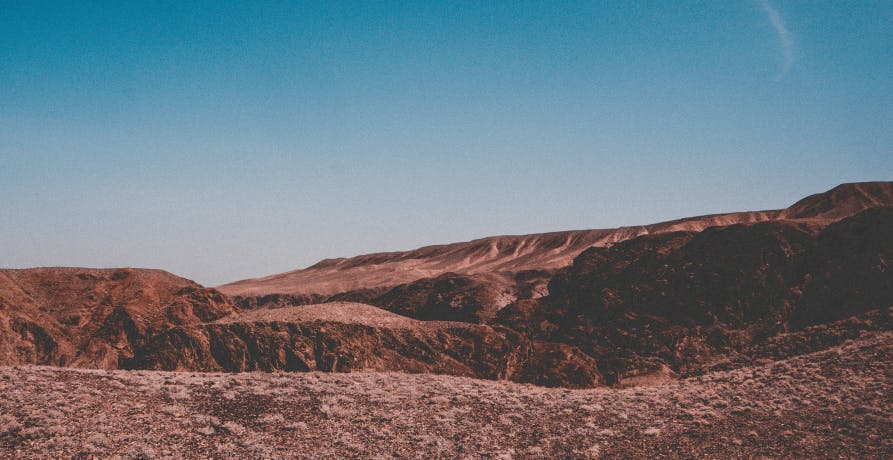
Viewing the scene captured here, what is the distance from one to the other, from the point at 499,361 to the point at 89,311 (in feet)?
63.0

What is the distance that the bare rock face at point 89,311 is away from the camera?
2212cm

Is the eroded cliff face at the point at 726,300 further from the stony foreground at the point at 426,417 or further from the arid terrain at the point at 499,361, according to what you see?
the stony foreground at the point at 426,417

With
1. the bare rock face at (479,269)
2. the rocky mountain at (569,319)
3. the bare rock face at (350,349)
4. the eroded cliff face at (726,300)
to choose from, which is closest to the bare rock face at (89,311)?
the rocky mountain at (569,319)

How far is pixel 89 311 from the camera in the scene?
2564cm

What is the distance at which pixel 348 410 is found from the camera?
13164 mm

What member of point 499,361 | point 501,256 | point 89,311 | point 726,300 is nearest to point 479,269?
point 501,256

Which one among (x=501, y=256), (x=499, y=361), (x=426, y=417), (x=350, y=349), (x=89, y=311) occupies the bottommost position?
(x=499, y=361)

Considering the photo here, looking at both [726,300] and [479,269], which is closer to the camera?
[726,300]

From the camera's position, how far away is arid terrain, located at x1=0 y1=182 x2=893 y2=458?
37.7ft

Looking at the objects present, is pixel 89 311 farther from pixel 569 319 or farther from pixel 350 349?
pixel 569 319

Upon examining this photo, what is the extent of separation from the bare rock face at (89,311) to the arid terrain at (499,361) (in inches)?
3.6

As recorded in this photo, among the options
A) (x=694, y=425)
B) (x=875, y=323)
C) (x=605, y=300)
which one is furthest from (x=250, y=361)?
(x=875, y=323)

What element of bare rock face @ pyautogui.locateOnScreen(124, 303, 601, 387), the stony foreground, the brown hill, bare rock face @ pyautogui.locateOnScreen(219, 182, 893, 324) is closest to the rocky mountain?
bare rock face @ pyautogui.locateOnScreen(124, 303, 601, 387)

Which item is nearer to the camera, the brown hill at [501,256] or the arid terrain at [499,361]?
the arid terrain at [499,361]
